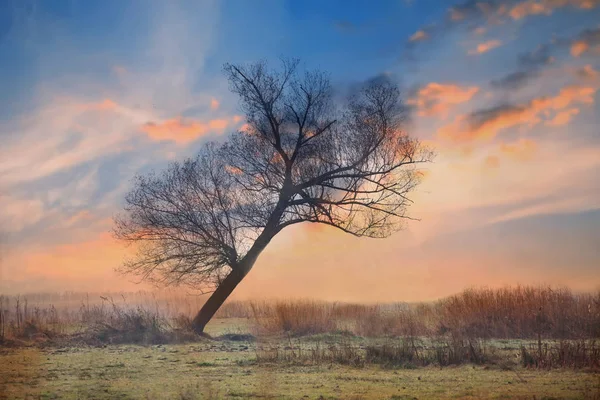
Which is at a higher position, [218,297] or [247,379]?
[218,297]

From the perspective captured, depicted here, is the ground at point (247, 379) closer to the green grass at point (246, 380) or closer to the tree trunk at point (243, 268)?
the green grass at point (246, 380)

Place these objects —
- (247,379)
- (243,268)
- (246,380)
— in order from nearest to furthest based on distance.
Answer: (246,380) < (247,379) < (243,268)

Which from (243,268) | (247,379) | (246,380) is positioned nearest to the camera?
(246,380)

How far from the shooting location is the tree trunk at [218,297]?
797 inches

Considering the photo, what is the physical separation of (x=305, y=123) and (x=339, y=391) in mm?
11691

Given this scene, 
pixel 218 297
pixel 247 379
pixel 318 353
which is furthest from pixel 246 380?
pixel 218 297

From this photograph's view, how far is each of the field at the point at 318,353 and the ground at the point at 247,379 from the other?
0.07 feet

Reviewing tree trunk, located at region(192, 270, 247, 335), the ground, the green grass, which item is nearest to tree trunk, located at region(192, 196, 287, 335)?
tree trunk, located at region(192, 270, 247, 335)

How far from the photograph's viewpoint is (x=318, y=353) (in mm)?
13719

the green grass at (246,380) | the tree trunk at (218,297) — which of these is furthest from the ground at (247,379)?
the tree trunk at (218,297)

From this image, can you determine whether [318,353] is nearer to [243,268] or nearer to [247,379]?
[247,379]

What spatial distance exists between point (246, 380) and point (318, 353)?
8.96 ft

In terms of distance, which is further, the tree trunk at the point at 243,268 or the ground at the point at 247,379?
the tree trunk at the point at 243,268

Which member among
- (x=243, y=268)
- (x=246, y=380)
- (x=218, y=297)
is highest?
(x=243, y=268)
